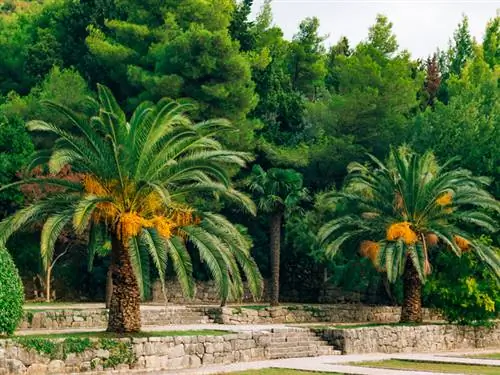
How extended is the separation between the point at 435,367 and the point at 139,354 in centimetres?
836

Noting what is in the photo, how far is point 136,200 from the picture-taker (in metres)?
26.0

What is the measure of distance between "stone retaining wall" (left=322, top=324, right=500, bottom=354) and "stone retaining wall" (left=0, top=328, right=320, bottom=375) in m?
3.34

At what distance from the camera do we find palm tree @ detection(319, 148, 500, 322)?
3553 cm

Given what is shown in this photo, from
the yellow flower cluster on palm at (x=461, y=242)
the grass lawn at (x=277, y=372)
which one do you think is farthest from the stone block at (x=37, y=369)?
the yellow flower cluster on palm at (x=461, y=242)

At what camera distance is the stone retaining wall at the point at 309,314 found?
1489 inches

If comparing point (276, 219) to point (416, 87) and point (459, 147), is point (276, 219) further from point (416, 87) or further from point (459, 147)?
point (416, 87)

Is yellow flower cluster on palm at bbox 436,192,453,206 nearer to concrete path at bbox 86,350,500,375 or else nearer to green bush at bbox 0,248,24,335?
concrete path at bbox 86,350,500,375

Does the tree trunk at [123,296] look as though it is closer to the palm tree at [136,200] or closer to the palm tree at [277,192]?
the palm tree at [136,200]

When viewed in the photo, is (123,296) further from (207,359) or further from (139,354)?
(207,359)

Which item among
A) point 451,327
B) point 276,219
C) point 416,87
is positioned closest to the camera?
point 451,327

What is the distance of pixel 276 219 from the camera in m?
41.5

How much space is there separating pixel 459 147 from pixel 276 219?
9.40 metres

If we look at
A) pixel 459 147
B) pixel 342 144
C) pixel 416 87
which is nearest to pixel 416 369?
pixel 459 147

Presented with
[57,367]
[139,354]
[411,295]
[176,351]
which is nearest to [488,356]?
[411,295]
